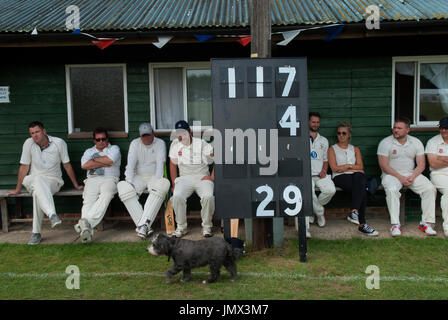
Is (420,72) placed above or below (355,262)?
above

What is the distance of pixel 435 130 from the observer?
20.8 feet

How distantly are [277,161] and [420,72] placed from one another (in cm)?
362

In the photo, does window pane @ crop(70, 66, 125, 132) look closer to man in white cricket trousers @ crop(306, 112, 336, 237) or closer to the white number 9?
man in white cricket trousers @ crop(306, 112, 336, 237)

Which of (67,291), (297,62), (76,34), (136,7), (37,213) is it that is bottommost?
(67,291)

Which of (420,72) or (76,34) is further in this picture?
(420,72)

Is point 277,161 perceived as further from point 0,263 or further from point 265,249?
point 0,263

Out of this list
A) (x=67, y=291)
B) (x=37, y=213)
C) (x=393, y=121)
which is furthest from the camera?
(x=393, y=121)

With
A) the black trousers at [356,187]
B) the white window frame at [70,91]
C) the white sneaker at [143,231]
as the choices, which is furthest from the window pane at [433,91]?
the white window frame at [70,91]

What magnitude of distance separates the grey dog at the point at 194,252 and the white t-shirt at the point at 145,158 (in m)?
2.23

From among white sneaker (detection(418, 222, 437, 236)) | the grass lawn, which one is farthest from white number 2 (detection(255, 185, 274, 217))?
white sneaker (detection(418, 222, 437, 236))

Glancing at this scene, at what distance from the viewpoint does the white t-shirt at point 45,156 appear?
586 centimetres

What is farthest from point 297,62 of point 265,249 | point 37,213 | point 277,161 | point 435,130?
point 37,213

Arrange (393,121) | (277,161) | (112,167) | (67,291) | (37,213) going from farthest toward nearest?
(393,121) < (112,167) < (37,213) < (277,161) < (67,291)

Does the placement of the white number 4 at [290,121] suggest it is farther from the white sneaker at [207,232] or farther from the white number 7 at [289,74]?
the white sneaker at [207,232]
